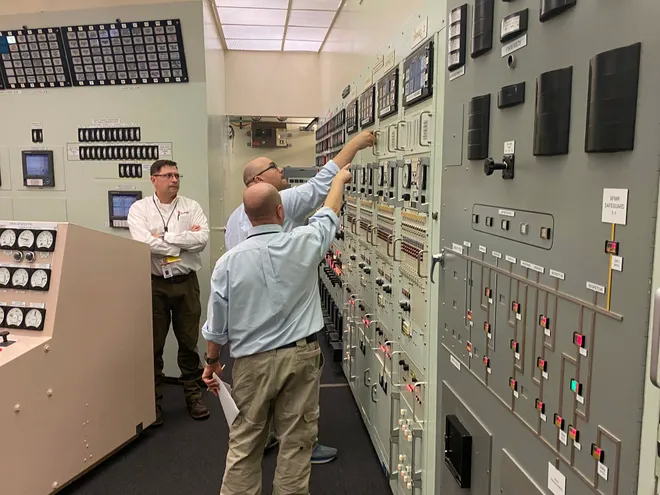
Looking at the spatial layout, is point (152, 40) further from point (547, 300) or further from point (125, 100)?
point (547, 300)

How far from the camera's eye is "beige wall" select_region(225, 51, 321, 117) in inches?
274

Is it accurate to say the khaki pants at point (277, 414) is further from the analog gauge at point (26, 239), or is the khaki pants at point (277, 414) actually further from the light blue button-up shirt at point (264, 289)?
the analog gauge at point (26, 239)

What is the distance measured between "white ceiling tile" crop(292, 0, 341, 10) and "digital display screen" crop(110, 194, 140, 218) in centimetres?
262

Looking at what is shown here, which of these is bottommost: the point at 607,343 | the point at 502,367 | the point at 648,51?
the point at 502,367

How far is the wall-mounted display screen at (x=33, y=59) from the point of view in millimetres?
3959

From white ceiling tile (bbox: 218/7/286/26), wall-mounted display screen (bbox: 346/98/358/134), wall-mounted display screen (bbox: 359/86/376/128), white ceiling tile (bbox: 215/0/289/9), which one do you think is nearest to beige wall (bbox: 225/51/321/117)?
white ceiling tile (bbox: 218/7/286/26)

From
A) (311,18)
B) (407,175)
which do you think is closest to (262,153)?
(311,18)

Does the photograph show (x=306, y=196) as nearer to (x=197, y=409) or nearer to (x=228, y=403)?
(x=228, y=403)

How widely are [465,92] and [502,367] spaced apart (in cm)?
84

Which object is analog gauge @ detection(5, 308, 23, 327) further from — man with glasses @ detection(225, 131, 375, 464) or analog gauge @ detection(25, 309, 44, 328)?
man with glasses @ detection(225, 131, 375, 464)

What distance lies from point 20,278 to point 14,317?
7.4 inches

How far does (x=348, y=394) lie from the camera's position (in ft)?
12.9

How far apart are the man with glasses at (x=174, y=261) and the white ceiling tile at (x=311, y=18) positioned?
2.91 meters

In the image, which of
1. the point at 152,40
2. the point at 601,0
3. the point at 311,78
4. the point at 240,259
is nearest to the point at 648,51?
the point at 601,0
